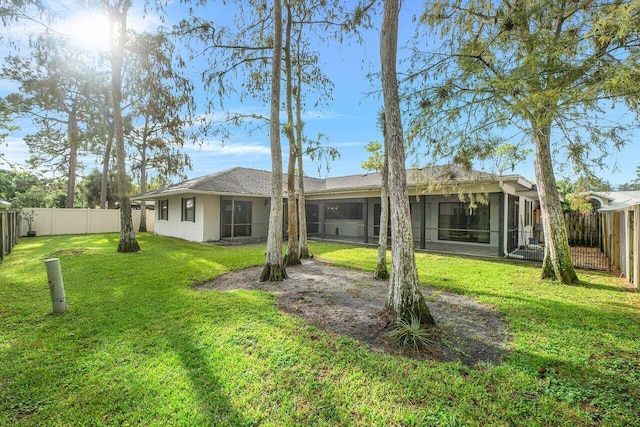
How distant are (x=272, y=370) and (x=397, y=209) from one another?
2.53 m

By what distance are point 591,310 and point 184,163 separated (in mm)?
22714

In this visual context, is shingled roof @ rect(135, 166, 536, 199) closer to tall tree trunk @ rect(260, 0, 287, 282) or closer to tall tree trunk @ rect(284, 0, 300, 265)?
tall tree trunk @ rect(284, 0, 300, 265)

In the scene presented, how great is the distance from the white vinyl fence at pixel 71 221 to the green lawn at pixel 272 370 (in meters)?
16.2

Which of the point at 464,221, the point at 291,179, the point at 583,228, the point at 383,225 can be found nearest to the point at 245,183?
the point at 291,179

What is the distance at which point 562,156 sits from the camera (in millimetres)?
6746

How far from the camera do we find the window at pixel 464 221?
524 inches

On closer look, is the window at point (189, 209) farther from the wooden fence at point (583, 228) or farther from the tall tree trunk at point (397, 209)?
the wooden fence at point (583, 228)

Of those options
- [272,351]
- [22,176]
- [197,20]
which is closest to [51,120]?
[22,176]

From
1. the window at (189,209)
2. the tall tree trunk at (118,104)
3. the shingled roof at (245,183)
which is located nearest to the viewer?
the tall tree trunk at (118,104)

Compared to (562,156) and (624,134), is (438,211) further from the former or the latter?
(624,134)

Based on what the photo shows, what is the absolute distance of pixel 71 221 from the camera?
60.3 feet

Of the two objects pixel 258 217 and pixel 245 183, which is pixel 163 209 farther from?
pixel 258 217

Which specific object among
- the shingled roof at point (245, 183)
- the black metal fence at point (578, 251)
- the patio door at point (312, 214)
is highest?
the shingled roof at point (245, 183)

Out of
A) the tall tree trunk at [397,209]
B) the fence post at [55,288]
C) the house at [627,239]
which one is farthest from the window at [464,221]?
the fence post at [55,288]
